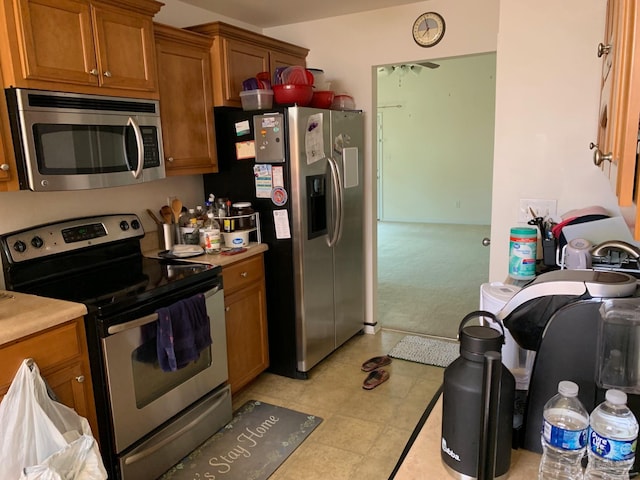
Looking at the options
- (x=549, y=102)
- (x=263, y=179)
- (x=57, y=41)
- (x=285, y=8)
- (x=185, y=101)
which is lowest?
(x=263, y=179)

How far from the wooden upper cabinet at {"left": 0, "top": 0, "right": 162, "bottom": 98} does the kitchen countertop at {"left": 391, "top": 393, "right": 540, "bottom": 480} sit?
198 centimetres

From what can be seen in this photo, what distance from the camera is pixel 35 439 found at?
5.32ft

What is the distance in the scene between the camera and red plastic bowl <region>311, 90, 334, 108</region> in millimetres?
3314

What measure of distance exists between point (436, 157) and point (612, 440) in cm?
846

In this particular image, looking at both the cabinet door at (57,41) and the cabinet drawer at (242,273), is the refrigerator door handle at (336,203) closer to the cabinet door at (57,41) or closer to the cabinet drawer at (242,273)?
the cabinet drawer at (242,273)

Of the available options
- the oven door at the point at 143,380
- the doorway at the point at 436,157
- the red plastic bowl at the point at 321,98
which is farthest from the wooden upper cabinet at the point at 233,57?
the doorway at the point at 436,157

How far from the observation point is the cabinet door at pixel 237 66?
3010 mm

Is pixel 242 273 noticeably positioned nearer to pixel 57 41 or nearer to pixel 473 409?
pixel 57 41

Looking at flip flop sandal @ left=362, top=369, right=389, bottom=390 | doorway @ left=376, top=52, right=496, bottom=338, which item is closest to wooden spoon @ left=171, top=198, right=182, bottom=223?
flip flop sandal @ left=362, top=369, right=389, bottom=390

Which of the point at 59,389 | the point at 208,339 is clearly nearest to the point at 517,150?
the point at 208,339

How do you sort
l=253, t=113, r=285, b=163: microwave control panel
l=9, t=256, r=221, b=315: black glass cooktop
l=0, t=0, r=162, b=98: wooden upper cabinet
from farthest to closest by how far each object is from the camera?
1. l=253, t=113, r=285, b=163: microwave control panel
2. l=9, t=256, r=221, b=315: black glass cooktop
3. l=0, t=0, r=162, b=98: wooden upper cabinet

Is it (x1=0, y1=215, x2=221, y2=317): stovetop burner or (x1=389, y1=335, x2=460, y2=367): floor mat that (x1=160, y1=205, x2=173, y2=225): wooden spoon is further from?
(x1=389, y1=335, x2=460, y2=367): floor mat

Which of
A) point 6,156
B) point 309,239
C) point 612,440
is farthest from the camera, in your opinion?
point 309,239

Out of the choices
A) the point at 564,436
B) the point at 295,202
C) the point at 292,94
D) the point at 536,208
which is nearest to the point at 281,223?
the point at 295,202
